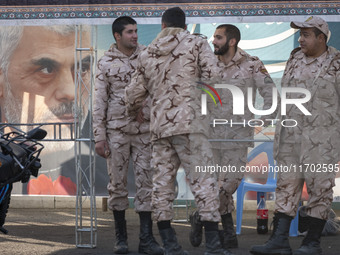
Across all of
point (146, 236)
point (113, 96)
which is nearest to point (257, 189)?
point (146, 236)

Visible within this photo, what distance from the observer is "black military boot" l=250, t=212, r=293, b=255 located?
5.77 metres

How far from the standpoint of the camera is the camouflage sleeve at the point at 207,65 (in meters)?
5.23

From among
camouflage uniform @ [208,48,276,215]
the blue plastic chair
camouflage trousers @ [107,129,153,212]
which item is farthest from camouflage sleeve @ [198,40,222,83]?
the blue plastic chair

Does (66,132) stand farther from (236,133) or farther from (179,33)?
(179,33)

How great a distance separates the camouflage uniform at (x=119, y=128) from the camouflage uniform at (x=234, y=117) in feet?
2.23

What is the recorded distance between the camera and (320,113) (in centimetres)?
576

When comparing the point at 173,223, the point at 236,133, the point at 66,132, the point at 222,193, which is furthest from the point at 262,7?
the point at 66,132

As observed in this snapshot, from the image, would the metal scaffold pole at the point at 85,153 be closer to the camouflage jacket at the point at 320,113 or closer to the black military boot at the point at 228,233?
the black military boot at the point at 228,233

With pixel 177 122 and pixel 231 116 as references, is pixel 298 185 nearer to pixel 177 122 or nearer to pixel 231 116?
pixel 231 116

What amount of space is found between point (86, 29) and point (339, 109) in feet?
14.1

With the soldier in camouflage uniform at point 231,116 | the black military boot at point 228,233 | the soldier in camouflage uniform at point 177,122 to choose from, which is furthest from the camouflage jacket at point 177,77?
the black military boot at point 228,233

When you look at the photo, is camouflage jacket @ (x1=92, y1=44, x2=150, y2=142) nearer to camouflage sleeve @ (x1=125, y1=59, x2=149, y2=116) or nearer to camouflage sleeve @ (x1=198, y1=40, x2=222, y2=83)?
camouflage sleeve @ (x1=125, y1=59, x2=149, y2=116)

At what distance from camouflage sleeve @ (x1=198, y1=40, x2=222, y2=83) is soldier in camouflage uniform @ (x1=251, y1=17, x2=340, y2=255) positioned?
87cm

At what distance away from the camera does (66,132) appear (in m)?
9.46
